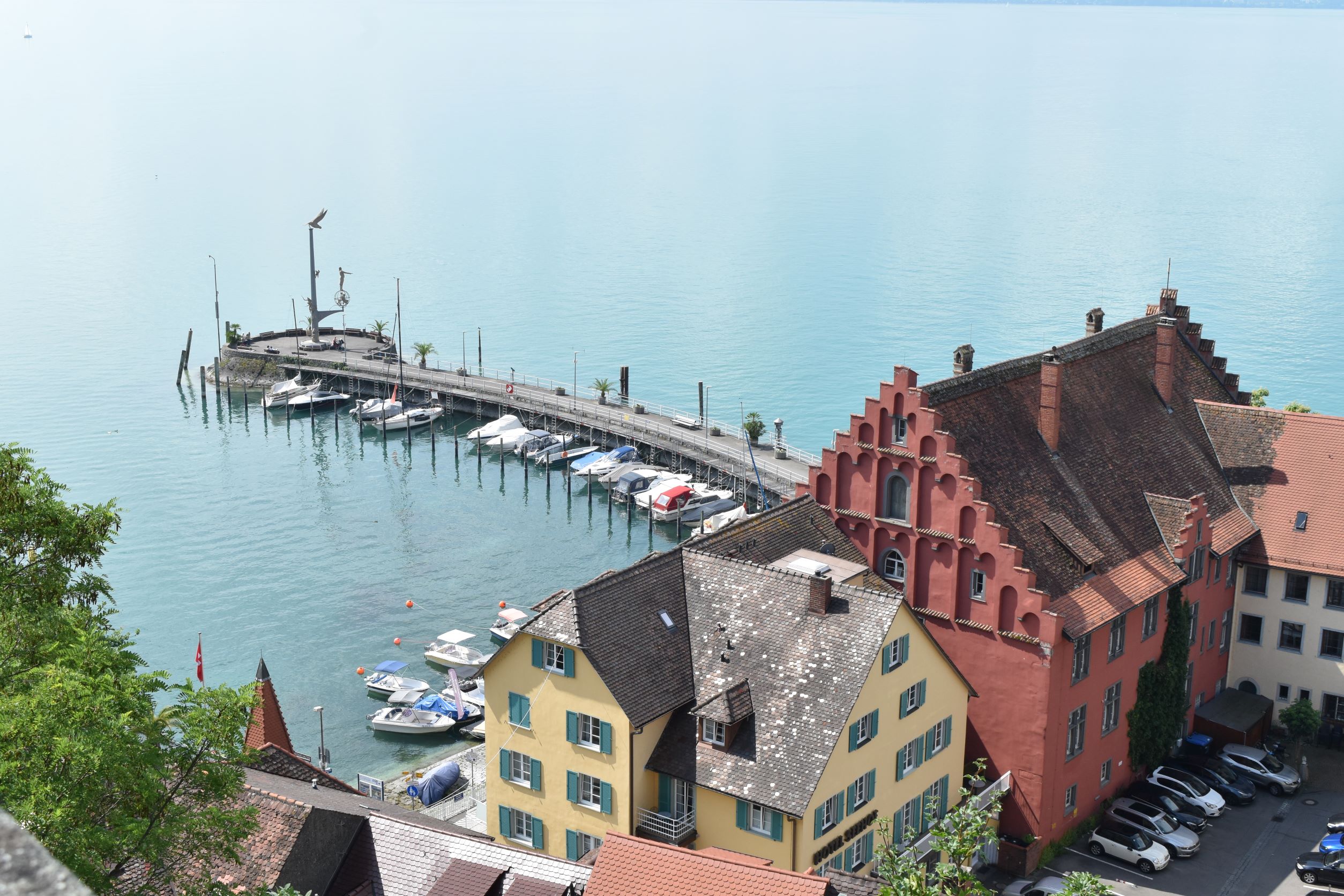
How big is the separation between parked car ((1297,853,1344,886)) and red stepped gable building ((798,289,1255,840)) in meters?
8.42

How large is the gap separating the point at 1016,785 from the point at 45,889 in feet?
184

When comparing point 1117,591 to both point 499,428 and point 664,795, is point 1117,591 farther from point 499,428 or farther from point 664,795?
point 499,428

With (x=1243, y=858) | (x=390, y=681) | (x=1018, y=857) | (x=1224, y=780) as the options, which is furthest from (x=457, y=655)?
(x=1243, y=858)

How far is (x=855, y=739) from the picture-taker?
50.7m

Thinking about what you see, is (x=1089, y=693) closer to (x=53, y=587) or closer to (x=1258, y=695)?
(x=1258, y=695)

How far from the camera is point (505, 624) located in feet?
311

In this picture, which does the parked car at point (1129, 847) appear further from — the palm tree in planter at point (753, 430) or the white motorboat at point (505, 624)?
the palm tree in planter at point (753, 430)

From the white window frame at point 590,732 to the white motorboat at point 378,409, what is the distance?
9865 cm

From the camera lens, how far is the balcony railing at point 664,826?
50875mm

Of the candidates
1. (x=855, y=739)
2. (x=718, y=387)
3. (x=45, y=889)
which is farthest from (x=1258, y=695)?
(x=718, y=387)

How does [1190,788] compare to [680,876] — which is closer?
[680,876]

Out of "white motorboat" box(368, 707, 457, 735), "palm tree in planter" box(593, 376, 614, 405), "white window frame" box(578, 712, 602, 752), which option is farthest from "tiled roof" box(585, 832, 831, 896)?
"palm tree in planter" box(593, 376, 614, 405)

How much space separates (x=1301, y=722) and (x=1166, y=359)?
1805 centimetres

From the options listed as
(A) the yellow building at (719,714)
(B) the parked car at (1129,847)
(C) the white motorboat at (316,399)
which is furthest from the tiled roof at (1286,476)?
(C) the white motorboat at (316,399)
